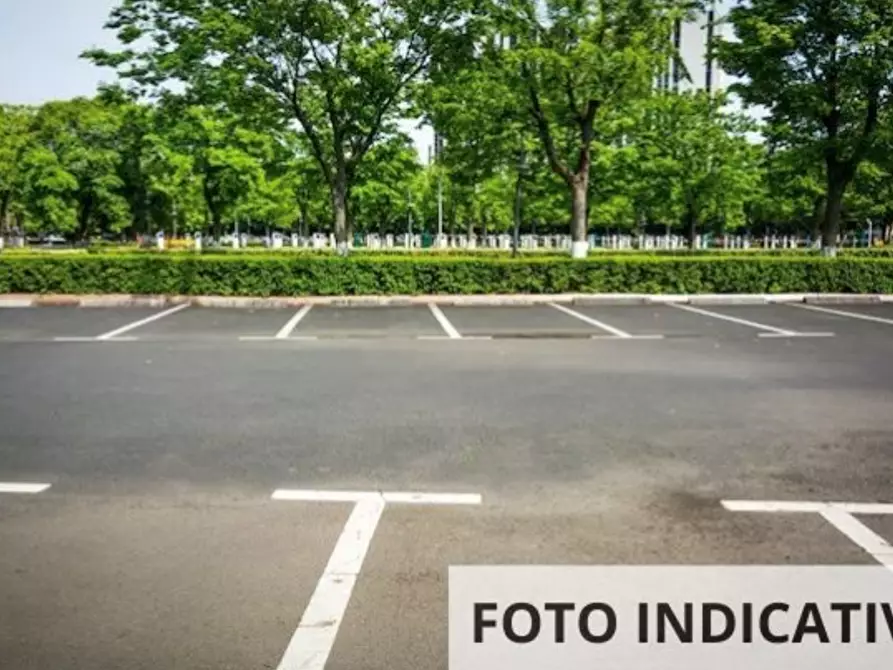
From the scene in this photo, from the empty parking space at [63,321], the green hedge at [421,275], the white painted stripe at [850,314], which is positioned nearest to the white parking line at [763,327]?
the white painted stripe at [850,314]

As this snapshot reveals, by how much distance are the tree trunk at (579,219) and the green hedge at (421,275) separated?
1924 mm

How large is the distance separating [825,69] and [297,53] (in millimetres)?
15278

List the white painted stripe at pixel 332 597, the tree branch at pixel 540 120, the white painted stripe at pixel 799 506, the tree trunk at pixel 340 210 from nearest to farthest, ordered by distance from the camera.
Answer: the white painted stripe at pixel 332 597
the white painted stripe at pixel 799 506
the tree branch at pixel 540 120
the tree trunk at pixel 340 210

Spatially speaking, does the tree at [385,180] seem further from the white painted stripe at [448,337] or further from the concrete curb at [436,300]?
the white painted stripe at [448,337]

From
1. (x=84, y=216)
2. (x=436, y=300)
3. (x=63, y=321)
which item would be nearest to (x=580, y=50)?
(x=436, y=300)

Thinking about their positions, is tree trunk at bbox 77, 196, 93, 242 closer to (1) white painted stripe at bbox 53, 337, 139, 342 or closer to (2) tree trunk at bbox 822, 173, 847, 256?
(1) white painted stripe at bbox 53, 337, 139, 342

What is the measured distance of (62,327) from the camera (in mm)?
14219

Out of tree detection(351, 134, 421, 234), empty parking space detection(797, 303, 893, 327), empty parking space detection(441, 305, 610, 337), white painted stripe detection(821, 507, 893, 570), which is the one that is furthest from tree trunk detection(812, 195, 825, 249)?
white painted stripe detection(821, 507, 893, 570)

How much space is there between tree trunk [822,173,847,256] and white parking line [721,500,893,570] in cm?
2164

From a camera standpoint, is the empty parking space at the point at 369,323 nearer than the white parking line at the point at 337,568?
No

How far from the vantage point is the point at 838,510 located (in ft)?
15.2

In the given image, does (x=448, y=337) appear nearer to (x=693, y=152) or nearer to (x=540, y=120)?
(x=540, y=120)

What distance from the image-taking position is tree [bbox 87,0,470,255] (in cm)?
2097

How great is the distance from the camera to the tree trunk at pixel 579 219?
2317 cm
